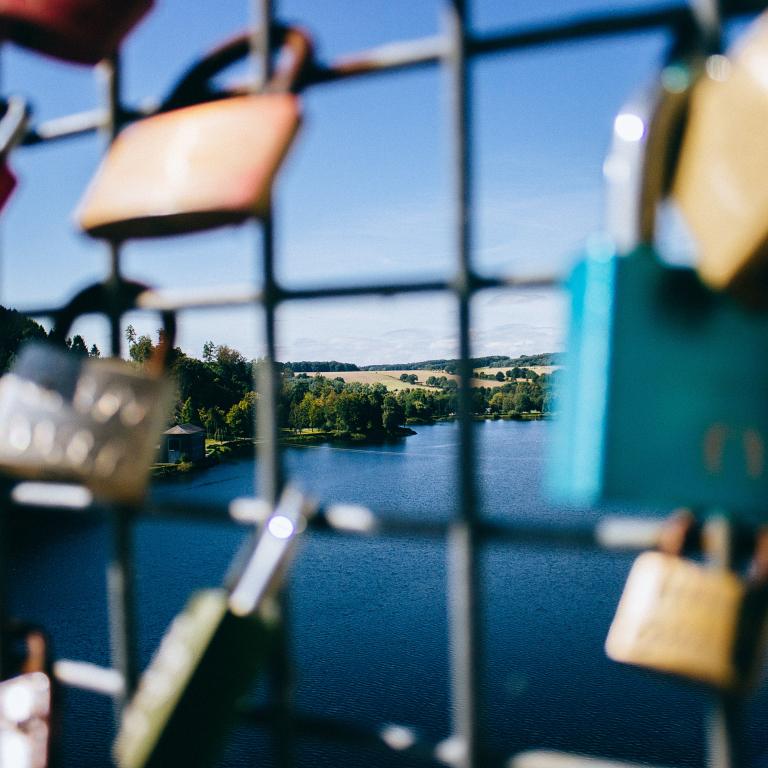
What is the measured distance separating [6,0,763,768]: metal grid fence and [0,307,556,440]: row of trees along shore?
0.16ft

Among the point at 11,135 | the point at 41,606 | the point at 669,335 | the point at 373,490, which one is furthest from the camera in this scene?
the point at 373,490

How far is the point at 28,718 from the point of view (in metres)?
0.69

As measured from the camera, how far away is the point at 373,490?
1350 inches

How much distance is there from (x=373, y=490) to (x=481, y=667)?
112ft

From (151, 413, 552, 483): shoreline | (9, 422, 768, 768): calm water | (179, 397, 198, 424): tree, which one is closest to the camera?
(179, 397, 198, 424): tree

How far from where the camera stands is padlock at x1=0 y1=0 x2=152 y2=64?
59 centimetres

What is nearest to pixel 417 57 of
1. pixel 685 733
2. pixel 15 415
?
pixel 15 415

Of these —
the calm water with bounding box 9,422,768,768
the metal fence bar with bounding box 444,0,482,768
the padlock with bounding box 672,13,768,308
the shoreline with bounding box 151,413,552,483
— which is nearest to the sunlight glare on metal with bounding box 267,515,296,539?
the metal fence bar with bounding box 444,0,482,768

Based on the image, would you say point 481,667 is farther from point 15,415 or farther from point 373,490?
point 373,490

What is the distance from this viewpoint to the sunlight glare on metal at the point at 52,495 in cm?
72

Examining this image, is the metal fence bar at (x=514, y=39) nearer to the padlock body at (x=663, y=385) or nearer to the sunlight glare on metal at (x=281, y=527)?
the padlock body at (x=663, y=385)

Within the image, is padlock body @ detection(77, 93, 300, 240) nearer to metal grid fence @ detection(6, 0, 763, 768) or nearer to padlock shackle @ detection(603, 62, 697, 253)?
metal grid fence @ detection(6, 0, 763, 768)

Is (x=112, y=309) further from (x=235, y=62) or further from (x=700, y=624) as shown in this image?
(x=700, y=624)

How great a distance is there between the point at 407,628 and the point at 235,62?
1094 inches
